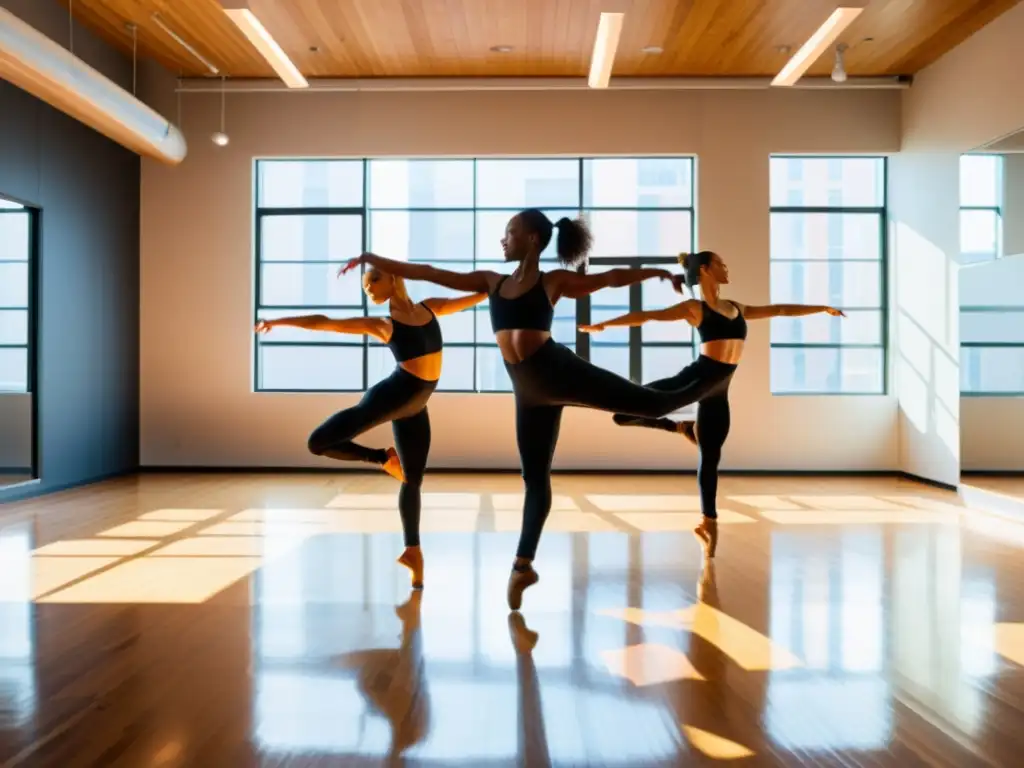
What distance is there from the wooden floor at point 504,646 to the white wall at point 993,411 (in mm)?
1563

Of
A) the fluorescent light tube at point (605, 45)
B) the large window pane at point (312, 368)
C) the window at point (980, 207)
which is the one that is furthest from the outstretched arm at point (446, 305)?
the large window pane at point (312, 368)

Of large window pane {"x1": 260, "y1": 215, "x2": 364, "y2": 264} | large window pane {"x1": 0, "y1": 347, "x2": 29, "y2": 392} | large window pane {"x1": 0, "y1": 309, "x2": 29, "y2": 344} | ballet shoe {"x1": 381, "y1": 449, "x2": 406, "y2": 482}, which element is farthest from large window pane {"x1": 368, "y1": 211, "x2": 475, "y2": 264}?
ballet shoe {"x1": 381, "y1": 449, "x2": 406, "y2": 482}

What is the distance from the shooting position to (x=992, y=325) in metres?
7.15

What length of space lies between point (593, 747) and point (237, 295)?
784 cm

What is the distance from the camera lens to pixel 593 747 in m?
2.14

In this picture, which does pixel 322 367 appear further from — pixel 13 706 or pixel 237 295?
pixel 13 706

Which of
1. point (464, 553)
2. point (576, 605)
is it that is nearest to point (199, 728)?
point (576, 605)

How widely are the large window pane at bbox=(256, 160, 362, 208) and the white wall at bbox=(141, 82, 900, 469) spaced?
18cm

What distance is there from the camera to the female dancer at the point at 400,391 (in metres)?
3.67

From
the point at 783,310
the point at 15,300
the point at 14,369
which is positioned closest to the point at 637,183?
the point at 783,310

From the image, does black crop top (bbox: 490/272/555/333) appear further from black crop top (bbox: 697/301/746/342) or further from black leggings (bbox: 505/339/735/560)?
black crop top (bbox: 697/301/746/342)

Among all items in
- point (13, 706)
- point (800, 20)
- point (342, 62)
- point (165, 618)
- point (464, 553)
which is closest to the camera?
point (13, 706)

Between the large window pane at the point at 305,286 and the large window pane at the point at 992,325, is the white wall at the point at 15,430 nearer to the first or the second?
the large window pane at the point at 305,286

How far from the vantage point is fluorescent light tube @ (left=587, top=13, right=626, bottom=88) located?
5805 mm
